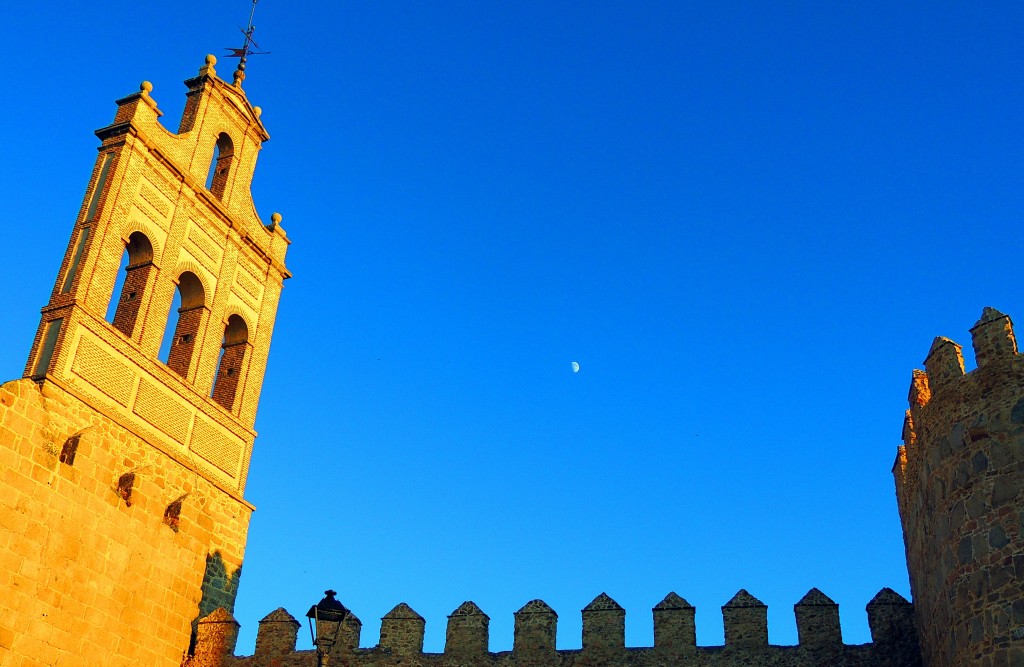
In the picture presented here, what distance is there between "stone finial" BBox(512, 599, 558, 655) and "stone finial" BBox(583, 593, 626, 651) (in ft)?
1.36

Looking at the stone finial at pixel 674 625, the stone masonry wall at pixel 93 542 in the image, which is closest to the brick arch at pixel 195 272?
the stone masonry wall at pixel 93 542

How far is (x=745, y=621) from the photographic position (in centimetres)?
1182

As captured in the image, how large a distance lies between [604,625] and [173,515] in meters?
5.81

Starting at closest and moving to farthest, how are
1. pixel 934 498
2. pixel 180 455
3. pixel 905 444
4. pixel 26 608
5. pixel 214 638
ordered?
pixel 934 498, pixel 26 608, pixel 905 444, pixel 214 638, pixel 180 455

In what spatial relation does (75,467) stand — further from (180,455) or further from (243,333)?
(243,333)

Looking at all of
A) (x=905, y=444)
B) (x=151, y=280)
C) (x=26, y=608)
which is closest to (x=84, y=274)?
(x=151, y=280)

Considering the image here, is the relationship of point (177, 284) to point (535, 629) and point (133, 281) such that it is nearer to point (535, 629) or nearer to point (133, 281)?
point (133, 281)

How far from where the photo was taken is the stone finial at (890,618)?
37.1ft

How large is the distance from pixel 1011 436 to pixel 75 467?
10039 mm

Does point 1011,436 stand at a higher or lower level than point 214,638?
higher

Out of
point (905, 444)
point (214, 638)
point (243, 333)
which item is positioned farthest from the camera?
point (243, 333)

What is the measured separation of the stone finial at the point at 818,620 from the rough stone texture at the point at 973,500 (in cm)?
95

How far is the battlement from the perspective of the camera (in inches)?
Answer: 449

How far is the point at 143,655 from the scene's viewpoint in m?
12.6
